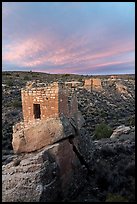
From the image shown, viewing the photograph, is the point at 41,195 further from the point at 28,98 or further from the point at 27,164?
the point at 28,98

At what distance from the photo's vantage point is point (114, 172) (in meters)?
8.73

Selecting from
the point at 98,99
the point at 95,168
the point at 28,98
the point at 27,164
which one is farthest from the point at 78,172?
the point at 98,99

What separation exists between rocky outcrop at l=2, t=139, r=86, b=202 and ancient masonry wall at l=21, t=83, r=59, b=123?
1.08m

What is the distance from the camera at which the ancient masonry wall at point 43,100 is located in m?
8.83

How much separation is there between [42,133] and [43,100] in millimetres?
1105

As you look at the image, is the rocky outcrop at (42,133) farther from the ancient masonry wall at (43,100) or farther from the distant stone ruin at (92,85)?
the distant stone ruin at (92,85)

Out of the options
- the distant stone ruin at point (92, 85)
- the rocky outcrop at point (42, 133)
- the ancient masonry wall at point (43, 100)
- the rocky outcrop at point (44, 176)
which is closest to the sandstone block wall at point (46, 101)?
the ancient masonry wall at point (43, 100)

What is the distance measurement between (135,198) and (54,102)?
12.0 ft

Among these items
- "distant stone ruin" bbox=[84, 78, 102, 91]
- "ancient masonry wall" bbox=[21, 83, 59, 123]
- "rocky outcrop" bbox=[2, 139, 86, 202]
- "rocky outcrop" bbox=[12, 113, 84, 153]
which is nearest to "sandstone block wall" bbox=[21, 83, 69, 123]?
"ancient masonry wall" bbox=[21, 83, 59, 123]

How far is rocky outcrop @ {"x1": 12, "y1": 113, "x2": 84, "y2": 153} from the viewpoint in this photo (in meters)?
8.48

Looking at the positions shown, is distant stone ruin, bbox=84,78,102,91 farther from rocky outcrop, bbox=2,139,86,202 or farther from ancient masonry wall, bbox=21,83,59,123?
rocky outcrop, bbox=2,139,86,202

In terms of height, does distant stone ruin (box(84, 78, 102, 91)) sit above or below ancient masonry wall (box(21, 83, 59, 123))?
above

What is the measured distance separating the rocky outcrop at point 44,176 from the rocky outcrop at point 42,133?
0.80ft

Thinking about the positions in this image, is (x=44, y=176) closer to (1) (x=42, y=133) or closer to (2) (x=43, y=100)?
(1) (x=42, y=133)
